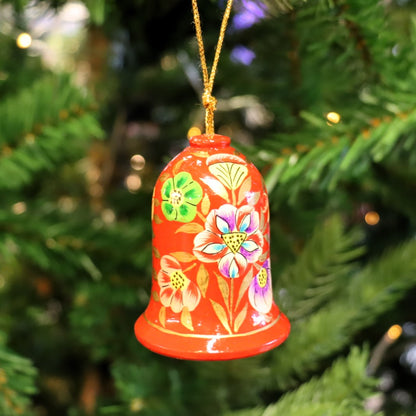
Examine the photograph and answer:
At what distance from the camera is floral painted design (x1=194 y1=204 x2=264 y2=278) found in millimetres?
479

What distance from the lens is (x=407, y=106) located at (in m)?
0.51

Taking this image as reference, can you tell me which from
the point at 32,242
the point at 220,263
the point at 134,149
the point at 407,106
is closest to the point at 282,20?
the point at 407,106

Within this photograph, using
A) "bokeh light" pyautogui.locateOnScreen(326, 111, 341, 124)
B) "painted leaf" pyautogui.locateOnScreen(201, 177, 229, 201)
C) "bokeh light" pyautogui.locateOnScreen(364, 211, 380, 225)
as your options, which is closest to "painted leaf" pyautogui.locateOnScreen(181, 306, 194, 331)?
"painted leaf" pyautogui.locateOnScreen(201, 177, 229, 201)

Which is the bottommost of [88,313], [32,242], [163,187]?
[88,313]

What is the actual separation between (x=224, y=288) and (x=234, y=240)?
1.8 inches

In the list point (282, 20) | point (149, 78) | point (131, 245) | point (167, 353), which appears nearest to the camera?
point (167, 353)

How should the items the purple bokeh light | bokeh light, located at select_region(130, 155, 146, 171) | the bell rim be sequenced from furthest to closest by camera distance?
bokeh light, located at select_region(130, 155, 146, 171) → the purple bokeh light → the bell rim

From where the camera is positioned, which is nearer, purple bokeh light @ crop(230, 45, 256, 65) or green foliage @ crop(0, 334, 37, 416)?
green foliage @ crop(0, 334, 37, 416)

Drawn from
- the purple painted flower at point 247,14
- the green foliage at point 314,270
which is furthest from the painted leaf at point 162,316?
the purple painted flower at point 247,14

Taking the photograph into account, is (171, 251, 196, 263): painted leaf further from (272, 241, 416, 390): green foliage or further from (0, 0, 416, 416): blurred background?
(272, 241, 416, 390): green foliage

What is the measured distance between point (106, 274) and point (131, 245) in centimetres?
6

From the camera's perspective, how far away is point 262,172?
0.61 metres

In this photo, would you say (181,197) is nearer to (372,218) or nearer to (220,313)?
(220,313)

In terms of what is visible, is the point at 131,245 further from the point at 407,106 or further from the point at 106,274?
the point at 407,106
